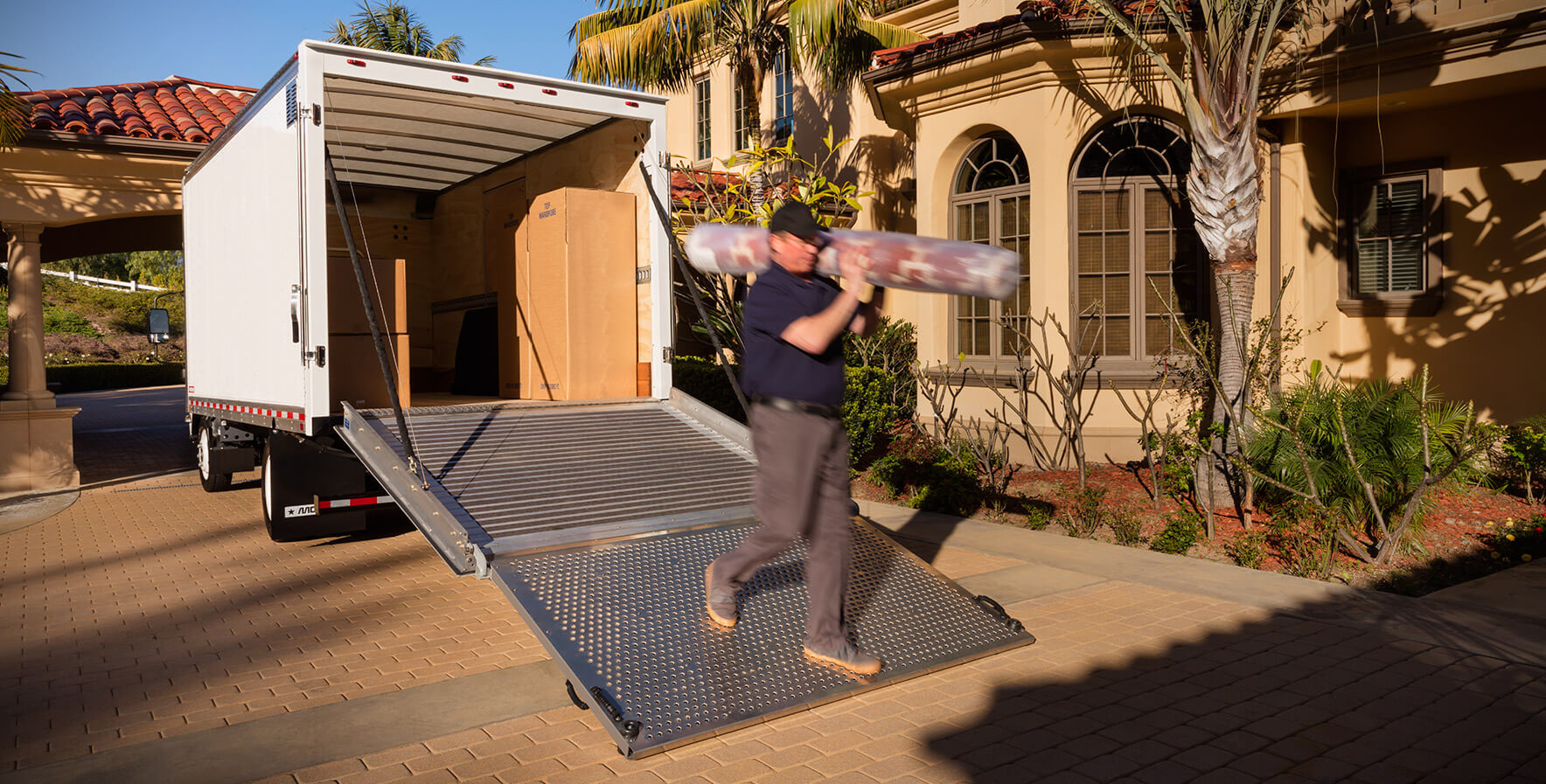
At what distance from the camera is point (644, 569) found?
509 centimetres

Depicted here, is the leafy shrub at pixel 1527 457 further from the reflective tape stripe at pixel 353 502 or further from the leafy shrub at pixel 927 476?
the reflective tape stripe at pixel 353 502

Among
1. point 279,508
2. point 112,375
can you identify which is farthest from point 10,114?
point 112,375

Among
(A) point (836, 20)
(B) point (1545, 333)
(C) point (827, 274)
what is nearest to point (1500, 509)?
(B) point (1545, 333)

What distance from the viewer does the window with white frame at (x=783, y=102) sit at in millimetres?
16484

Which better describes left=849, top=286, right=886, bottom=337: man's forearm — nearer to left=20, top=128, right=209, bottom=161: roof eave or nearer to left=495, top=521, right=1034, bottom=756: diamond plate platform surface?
left=495, top=521, right=1034, bottom=756: diamond plate platform surface

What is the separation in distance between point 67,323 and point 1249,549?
4559cm

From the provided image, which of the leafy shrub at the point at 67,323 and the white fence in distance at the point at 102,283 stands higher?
the white fence in distance at the point at 102,283

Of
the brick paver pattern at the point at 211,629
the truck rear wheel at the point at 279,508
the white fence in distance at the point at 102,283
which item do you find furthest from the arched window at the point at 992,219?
the white fence in distance at the point at 102,283

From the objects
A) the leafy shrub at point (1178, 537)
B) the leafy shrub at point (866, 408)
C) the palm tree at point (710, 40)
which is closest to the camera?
the leafy shrub at point (1178, 537)

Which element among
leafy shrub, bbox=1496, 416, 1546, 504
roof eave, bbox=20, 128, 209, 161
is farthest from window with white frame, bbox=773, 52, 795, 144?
leafy shrub, bbox=1496, 416, 1546, 504

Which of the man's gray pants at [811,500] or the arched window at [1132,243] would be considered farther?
the arched window at [1132,243]

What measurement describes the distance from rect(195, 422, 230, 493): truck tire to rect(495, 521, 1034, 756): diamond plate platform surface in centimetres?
710

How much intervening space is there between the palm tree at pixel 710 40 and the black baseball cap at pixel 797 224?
7760 mm

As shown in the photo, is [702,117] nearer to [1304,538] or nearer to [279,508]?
[279,508]
